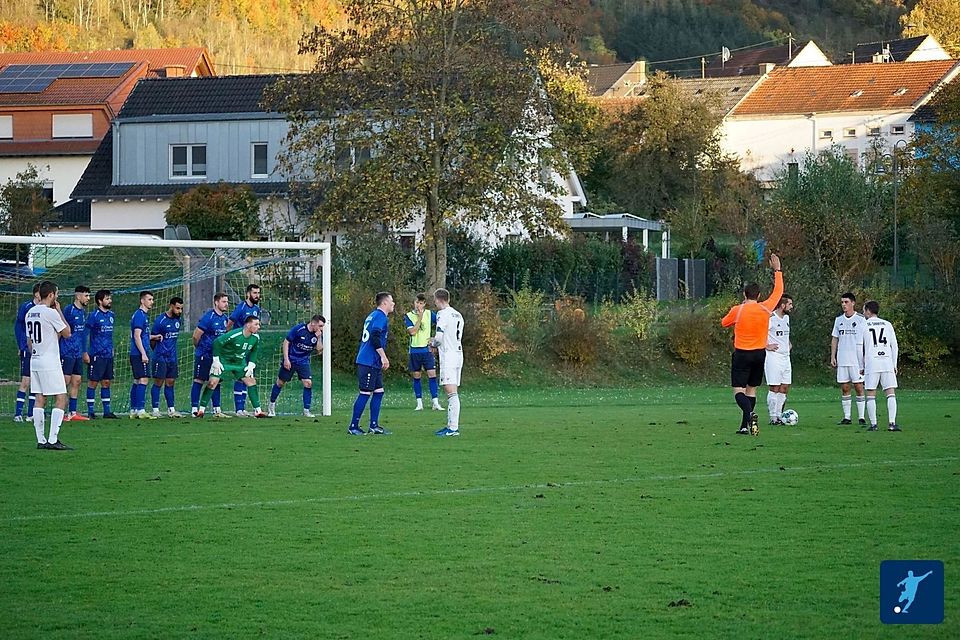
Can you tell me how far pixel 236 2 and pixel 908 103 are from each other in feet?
198

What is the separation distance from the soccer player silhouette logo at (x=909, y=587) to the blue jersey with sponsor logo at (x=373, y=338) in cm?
994

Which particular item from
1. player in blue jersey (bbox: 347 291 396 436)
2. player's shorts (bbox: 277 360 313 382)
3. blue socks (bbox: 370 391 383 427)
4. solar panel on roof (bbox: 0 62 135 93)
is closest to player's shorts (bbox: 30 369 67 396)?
player in blue jersey (bbox: 347 291 396 436)

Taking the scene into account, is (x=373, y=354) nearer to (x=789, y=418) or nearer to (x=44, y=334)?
(x=44, y=334)

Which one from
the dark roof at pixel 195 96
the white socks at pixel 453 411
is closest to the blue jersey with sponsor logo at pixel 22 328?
the white socks at pixel 453 411

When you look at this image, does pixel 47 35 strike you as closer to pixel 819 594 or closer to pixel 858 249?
pixel 858 249

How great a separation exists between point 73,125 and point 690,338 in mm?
41800

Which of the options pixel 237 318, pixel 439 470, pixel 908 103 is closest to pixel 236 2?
pixel 908 103

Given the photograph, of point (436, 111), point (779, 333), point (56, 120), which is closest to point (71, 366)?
point (779, 333)

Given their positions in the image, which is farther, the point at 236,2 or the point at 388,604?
the point at 236,2

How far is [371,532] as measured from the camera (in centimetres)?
1025

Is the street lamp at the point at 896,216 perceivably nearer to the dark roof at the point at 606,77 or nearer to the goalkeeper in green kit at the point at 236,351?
the goalkeeper in green kit at the point at 236,351

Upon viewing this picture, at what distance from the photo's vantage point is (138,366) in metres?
20.5

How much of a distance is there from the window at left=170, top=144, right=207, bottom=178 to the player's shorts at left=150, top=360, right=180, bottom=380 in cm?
2914

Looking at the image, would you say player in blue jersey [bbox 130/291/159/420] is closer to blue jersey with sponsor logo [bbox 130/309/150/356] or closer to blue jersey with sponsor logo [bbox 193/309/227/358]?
blue jersey with sponsor logo [bbox 130/309/150/356]
